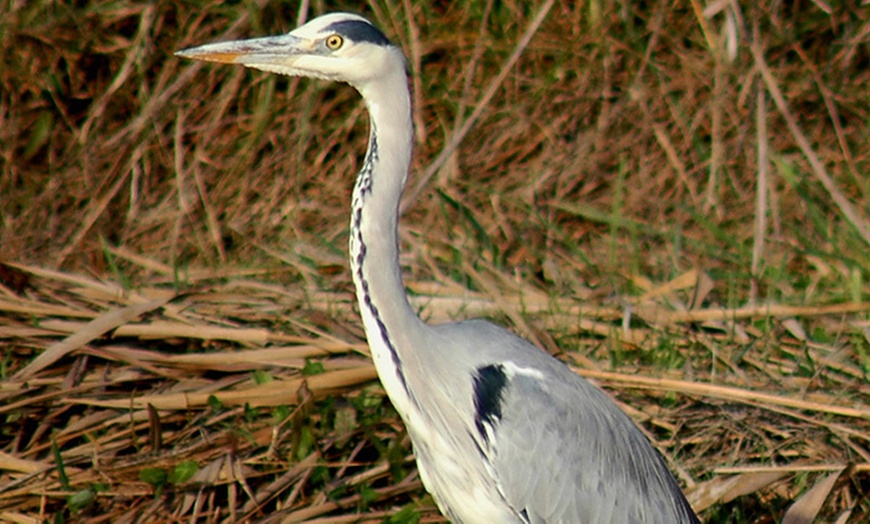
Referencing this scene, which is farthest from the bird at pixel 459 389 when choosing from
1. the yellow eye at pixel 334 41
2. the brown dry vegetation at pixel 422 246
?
the brown dry vegetation at pixel 422 246

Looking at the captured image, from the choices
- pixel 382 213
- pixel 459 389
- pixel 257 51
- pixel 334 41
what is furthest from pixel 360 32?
pixel 459 389

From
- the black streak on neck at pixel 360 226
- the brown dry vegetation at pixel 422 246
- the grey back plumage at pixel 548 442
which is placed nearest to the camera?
the black streak on neck at pixel 360 226

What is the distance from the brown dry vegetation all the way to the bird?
40 centimetres

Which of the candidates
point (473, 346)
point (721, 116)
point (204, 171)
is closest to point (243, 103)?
point (204, 171)

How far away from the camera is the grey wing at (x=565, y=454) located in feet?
9.52

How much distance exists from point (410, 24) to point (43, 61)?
148cm

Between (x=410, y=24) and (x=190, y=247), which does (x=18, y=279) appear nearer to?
(x=190, y=247)

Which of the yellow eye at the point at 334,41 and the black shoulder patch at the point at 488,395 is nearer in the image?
the yellow eye at the point at 334,41

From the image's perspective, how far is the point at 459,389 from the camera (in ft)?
9.50

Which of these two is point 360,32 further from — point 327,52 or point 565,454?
point 565,454

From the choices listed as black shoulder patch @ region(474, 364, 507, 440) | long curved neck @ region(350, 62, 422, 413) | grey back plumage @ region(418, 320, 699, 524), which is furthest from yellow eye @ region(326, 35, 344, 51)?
black shoulder patch @ region(474, 364, 507, 440)

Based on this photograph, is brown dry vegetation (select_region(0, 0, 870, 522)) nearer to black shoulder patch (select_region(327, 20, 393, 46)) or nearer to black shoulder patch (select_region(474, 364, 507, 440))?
black shoulder patch (select_region(474, 364, 507, 440))

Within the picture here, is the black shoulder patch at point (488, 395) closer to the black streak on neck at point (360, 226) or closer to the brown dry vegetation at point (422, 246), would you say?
the black streak on neck at point (360, 226)

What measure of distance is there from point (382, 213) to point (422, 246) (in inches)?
75.7
